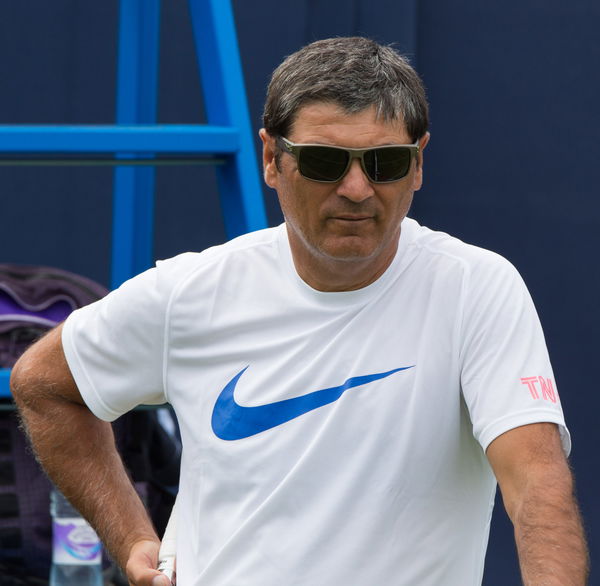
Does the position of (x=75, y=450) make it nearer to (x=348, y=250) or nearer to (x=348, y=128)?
(x=348, y=250)

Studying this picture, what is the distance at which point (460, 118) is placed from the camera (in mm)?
3955

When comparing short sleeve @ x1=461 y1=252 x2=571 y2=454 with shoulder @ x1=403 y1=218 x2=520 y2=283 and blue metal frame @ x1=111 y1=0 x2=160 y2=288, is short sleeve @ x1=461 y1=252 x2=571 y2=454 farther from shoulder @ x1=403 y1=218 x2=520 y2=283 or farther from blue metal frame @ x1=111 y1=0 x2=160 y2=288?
blue metal frame @ x1=111 y1=0 x2=160 y2=288

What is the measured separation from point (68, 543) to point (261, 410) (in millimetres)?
1264

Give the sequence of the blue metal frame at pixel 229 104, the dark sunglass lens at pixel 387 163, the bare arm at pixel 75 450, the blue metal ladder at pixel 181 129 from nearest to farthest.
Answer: the dark sunglass lens at pixel 387 163, the bare arm at pixel 75 450, the blue metal ladder at pixel 181 129, the blue metal frame at pixel 229 104

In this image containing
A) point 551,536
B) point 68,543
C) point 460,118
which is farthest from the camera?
point 460,118

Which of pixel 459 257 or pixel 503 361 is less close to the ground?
pixel 459 257

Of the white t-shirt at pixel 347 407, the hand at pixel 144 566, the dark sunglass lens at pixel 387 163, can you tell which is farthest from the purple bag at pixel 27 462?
the dark sunglass lens at pixel 387 163

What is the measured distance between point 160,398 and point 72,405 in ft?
0.57

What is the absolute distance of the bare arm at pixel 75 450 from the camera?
2.38m

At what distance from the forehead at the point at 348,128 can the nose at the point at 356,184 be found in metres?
0.04

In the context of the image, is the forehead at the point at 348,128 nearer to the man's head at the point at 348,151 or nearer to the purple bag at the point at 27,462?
the man's head at the point at 348,151

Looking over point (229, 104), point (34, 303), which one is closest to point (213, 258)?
point (229, 104)

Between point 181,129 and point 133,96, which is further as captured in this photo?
point 133,96

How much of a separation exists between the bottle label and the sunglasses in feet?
4.72
